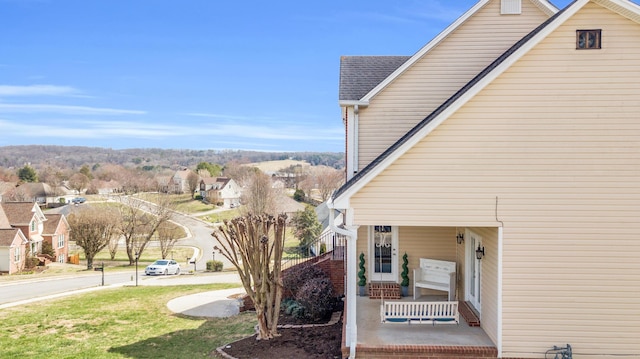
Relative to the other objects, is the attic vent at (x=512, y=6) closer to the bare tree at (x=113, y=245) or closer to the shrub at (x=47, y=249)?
the shrub at (x=47, y=249)

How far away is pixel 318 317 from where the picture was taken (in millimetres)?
13359

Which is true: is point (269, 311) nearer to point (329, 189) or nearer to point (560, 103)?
point (560, 103)

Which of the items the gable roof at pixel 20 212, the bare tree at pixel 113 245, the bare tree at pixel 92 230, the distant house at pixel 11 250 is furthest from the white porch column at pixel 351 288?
the bare tree at pixel 113 245

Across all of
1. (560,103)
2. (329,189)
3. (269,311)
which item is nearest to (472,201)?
(560,103)

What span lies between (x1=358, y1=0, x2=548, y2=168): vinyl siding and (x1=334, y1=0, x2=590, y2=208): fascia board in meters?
3.82

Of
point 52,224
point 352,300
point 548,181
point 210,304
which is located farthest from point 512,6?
point 52,224

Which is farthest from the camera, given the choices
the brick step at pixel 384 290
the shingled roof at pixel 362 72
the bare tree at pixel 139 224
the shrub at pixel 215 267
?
the bare tree at pixel 139 224

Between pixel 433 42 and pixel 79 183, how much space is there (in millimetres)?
116699

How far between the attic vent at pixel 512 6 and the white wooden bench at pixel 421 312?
24.9 ft

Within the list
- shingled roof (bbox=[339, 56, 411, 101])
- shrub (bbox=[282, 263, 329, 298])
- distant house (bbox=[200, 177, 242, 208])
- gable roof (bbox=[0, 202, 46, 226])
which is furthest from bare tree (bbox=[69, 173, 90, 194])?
shingled roof (bbox=[339, 56, 411, 101])

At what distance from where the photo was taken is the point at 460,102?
8914 mm

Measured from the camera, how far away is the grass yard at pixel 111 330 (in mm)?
12109

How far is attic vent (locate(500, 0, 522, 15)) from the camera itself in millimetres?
12344

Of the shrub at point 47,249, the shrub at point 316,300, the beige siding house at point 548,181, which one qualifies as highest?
the beige siding house at point 548,181
